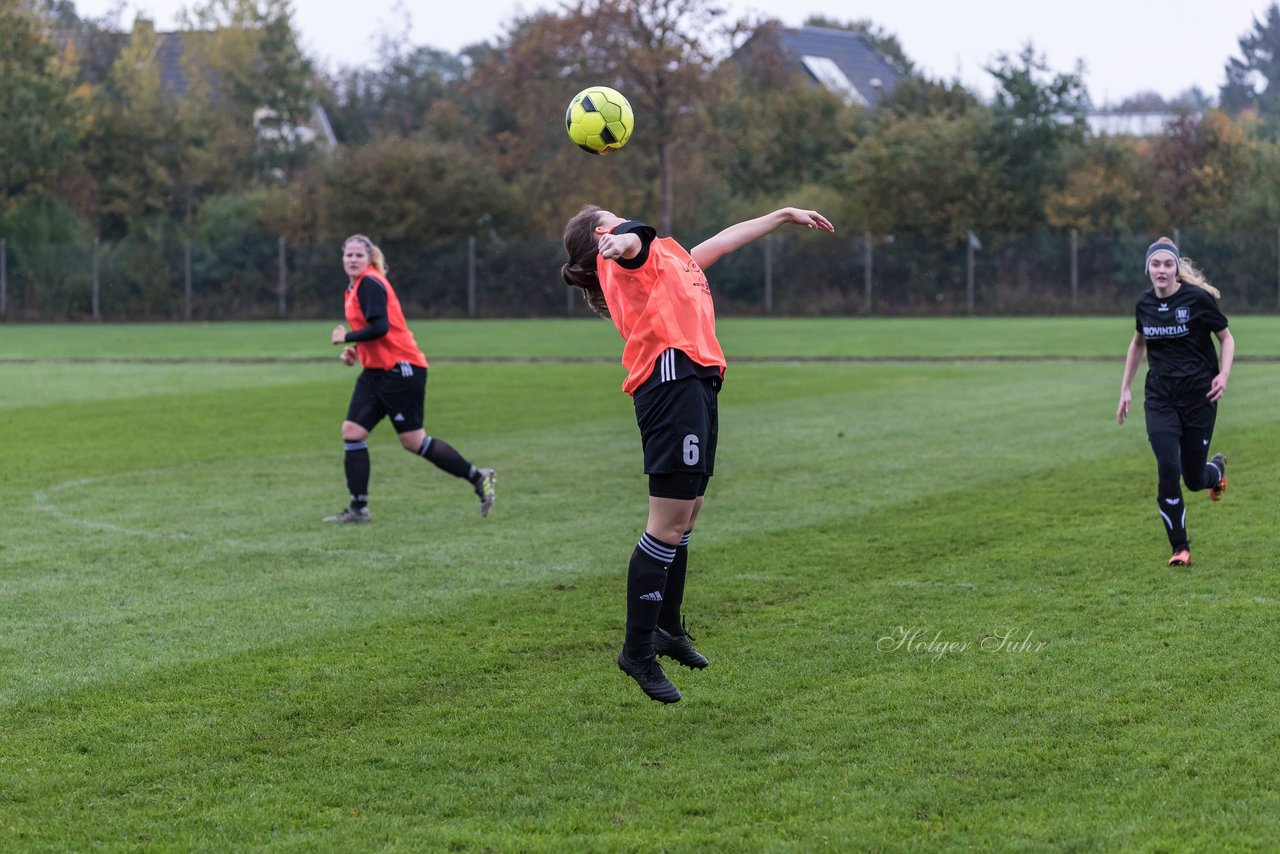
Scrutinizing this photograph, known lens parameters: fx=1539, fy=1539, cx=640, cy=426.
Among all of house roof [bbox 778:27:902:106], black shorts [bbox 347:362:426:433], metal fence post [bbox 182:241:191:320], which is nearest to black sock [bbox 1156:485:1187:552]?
black shorts [bbox 347:362:426:433]

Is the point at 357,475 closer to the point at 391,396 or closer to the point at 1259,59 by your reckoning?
the point at 391,396

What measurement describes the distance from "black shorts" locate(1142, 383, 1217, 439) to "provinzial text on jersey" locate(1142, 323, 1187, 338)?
0.99 feet

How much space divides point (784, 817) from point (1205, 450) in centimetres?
550

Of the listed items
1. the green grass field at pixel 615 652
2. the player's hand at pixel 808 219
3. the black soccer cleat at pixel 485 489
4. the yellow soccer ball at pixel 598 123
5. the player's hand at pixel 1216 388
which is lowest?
the green grass field at pixel 615 652

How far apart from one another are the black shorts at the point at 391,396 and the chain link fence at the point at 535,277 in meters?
33.6

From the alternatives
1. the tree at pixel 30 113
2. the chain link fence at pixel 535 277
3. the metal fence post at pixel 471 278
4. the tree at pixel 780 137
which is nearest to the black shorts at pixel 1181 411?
the chain link fence at pixel 535 277

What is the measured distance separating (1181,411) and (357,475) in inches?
214

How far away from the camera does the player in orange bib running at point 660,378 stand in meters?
5.97

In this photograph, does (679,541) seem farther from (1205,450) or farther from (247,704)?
(1205,450)

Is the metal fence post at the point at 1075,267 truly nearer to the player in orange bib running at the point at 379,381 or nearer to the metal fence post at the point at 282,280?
the metal fence post at the point at 282,280

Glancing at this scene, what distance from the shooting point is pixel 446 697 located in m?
6.16

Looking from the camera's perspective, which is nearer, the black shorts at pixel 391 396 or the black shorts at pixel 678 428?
the black shorts at pixel 678 428

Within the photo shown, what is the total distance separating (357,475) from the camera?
35.2ft

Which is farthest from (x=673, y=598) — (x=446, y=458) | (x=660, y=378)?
(x=446, y=458)
